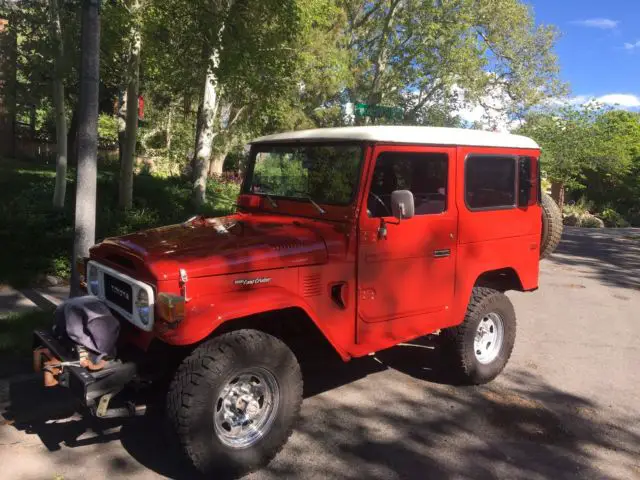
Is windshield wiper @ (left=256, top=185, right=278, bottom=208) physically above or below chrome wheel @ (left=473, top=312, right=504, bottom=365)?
above

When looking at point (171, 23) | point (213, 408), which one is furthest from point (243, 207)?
point (171, 23)

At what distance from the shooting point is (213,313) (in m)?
3.10

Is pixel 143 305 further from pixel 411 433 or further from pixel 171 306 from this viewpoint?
pixel 411 433

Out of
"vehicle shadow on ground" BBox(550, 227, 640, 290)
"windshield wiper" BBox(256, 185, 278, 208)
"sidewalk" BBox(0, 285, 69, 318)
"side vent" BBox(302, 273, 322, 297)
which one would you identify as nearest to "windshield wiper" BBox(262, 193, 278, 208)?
"windshield wiper" BBox(256, 185, 278, 208)

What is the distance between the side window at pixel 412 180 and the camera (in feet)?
12.8

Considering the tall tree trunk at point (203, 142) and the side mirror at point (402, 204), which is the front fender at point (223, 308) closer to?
the side mirror at point (402, 204)

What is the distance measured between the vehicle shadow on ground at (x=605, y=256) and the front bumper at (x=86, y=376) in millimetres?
9225

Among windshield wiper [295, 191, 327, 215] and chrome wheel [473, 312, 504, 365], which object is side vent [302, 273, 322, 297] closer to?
windshield wiper [295, 191, 327, 215]

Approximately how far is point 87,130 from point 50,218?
168 inches

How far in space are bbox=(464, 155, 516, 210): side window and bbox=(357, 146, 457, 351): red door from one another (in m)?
0.23

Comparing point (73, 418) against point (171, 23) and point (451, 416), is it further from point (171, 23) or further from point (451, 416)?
point (171, 23)

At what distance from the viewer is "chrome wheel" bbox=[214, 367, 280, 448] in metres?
3.27

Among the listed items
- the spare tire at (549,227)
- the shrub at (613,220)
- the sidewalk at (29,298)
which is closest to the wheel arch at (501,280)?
the spare tire at (549,227)

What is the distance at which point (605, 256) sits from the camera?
43.4 ft
